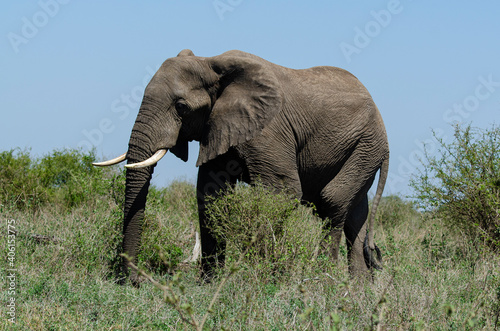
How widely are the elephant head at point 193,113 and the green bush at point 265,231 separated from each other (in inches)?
30.5

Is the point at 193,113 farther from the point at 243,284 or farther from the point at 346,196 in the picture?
the point at 346,196

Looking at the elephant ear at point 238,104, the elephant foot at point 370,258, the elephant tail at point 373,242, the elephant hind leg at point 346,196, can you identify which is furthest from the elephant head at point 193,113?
the elephant foot at point 370,258

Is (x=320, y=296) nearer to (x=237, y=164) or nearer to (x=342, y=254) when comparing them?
(x=237, y=164)

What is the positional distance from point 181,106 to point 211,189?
1.02 meters

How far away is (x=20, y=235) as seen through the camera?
787cm

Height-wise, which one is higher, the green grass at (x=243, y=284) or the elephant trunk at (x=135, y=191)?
the elephant trunk at (x=135, y=191)

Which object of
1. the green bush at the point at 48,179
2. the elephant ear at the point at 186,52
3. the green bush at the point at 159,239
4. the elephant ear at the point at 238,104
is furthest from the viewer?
the green bush at the point at 48,179

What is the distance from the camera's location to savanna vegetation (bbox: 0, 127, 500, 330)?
189 inches

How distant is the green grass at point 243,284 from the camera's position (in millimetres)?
4793

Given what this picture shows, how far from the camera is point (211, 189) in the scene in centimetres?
726

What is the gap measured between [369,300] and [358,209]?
358 cm

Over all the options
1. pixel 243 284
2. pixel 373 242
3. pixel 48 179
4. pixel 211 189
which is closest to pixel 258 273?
pixel 243 284

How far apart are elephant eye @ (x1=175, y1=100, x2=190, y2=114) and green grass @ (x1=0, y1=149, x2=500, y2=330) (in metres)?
1.05

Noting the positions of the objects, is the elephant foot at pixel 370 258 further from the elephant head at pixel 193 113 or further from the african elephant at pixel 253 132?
the elephant head at pixel 193 113
